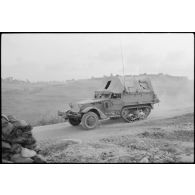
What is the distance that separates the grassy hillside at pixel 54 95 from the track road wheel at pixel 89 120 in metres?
0.37

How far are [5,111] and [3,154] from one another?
0.80 m

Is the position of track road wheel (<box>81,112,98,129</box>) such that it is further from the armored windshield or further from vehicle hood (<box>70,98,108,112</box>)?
the armored windshield

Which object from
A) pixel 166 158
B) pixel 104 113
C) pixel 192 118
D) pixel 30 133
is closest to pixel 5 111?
pixel 30 133

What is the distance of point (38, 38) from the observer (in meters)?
7.02

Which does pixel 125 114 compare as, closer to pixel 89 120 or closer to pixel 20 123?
pixel 89 120

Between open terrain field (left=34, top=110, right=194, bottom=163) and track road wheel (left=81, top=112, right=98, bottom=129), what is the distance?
12 cm

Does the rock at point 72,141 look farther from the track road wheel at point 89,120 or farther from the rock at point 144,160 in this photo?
the rock at point 144,160

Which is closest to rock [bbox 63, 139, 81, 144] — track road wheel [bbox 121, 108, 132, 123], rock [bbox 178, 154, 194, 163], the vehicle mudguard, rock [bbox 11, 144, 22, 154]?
the vehicle mudguard

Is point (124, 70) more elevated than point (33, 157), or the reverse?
point (124, 70)

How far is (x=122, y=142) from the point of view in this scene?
7.03 m

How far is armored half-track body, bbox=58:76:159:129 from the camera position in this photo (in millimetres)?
7473

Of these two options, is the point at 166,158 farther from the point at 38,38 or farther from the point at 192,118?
the point at 38,38

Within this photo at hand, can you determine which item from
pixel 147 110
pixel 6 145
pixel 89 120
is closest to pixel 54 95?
pixel 89 120

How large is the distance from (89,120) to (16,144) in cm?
154
